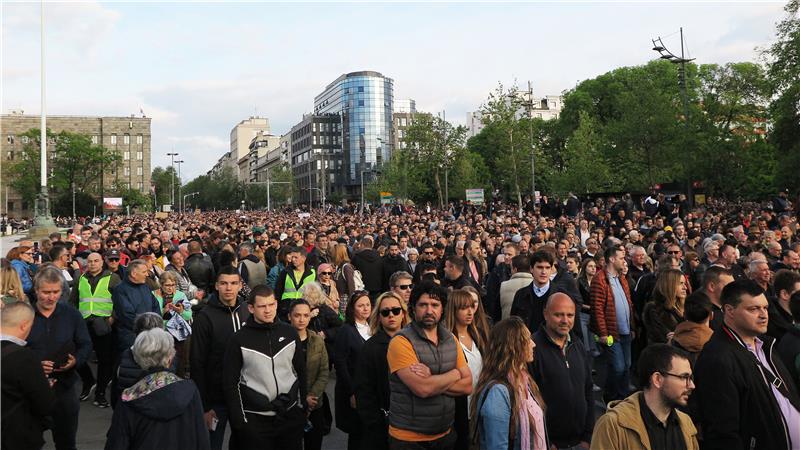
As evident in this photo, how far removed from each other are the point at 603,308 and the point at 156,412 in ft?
17.3

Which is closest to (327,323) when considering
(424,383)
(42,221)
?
(424,383)

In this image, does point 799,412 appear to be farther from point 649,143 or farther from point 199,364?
point 649,143

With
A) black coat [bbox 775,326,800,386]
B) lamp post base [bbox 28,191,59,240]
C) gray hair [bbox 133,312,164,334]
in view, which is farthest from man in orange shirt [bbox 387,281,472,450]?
lamp post base [bbox 28,191,59,240]

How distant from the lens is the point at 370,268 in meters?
11.4

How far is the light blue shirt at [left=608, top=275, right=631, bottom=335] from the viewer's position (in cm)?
770

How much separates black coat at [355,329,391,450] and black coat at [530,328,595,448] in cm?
110

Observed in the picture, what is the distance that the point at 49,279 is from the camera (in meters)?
5.86

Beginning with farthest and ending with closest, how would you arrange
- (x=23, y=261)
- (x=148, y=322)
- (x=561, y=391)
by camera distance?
(x=23, y=261), (x=148, y=322), (x=561, y=391)

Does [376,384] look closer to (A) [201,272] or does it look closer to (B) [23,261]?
(A) [201,272]

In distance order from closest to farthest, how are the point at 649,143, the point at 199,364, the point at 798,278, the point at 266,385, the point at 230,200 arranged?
1. the point at 266,385
2. the point at 199,364
3. the point at 798,278
4. the point at 649,143
5. the point at 230,200

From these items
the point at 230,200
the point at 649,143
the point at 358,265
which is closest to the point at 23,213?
the point at 230,200

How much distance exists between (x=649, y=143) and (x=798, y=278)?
97.2 feet

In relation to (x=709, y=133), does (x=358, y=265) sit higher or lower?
lower

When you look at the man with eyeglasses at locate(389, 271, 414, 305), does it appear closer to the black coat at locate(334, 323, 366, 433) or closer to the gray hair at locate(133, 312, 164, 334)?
the black coat at locate(334, 323, 366, 433)
